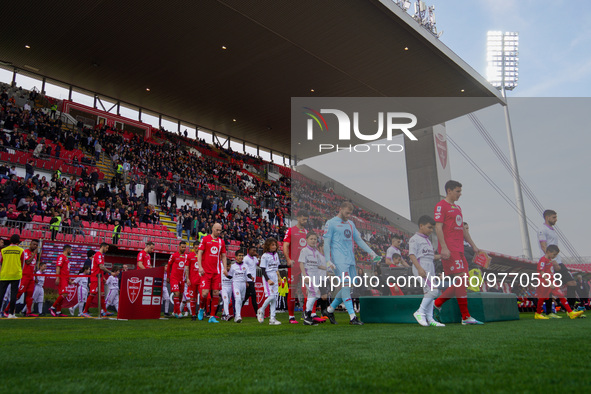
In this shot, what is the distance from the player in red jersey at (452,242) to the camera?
6789 mm

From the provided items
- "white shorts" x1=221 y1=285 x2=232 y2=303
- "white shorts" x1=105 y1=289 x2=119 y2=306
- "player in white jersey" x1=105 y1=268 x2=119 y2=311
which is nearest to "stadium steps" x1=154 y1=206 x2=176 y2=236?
"player in white jersey" x1=105 y1=268 x2=119 y2=311

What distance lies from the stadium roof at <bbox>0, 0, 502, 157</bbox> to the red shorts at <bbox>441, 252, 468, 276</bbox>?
46.0ft

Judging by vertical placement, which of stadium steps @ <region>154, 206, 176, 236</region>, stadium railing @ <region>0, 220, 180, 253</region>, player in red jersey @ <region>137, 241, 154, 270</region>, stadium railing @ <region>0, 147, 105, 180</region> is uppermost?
stadium railing @ <region>0, 147, 105, 180</region>

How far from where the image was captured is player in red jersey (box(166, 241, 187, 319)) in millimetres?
11266

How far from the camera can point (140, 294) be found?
33.8ft

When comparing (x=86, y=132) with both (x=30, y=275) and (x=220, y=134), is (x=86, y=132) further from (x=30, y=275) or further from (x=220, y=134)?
(x=30, y=275)

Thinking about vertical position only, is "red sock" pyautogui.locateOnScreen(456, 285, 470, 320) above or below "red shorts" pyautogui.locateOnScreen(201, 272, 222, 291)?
below

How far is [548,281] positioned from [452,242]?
321 centimetres

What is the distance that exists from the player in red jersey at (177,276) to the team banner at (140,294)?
Result: 0.60m

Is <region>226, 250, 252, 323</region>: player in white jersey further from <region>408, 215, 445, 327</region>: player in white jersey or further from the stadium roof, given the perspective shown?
the stadium roof

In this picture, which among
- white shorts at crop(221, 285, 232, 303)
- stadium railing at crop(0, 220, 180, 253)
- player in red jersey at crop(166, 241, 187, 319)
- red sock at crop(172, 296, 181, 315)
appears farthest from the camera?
stadium railing at crop(0, 220, 180, 253)

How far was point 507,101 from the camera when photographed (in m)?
28.0

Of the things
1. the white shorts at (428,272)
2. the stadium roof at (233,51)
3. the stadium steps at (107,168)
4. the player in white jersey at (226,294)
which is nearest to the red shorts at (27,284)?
A: the player in white jersey at (226,294)

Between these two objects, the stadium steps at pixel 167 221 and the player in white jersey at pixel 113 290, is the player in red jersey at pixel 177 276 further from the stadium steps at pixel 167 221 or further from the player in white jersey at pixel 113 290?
the stadium steps at pixel 167 221
